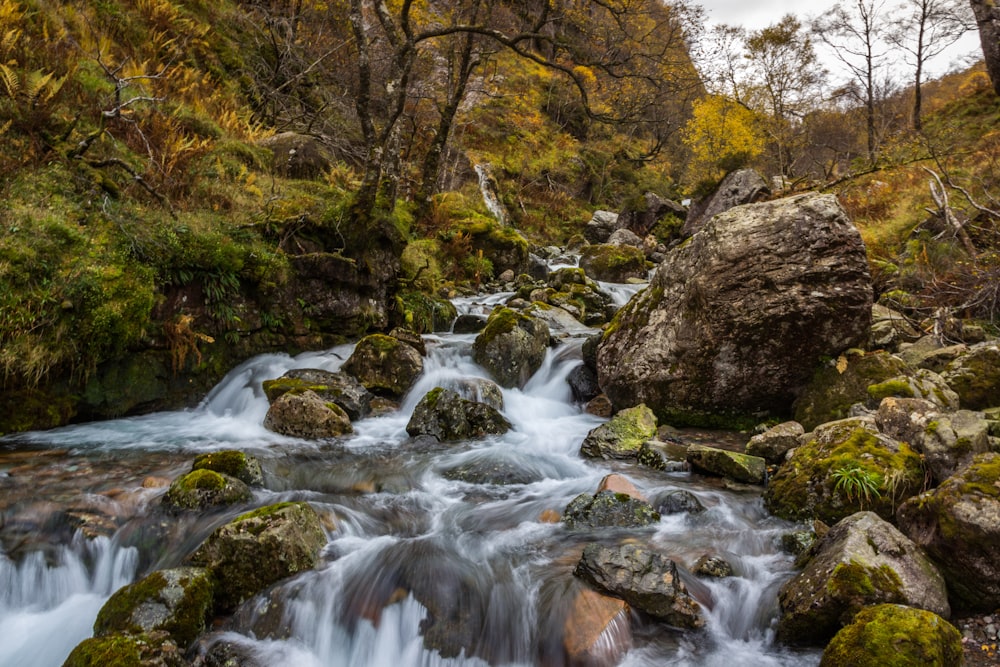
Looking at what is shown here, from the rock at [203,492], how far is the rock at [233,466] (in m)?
0.24

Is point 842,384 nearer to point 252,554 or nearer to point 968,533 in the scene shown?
point 968,533

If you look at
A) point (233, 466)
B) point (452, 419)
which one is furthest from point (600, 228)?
point (233, 466)

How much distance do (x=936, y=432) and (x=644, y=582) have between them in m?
2.77

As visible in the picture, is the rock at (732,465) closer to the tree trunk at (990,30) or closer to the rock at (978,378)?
the rock at (978,378)

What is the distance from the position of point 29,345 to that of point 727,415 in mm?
7942

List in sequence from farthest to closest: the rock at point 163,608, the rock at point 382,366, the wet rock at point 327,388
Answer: the rock at point 382,366
the wet rock at point 327,388
the rock at point 163,608

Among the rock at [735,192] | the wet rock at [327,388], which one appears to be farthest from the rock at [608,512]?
the rock at [735,192]

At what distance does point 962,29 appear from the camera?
17.5 metres

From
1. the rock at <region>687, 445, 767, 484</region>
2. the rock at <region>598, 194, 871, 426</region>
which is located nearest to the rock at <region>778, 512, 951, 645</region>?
the rock at <region>687, 445, 767, 484</region>

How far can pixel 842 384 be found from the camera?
6.01 meters

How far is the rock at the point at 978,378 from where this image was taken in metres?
5.42

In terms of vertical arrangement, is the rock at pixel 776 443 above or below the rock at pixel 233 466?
below

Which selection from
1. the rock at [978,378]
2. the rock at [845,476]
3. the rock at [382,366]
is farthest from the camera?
the rock at [382,366]

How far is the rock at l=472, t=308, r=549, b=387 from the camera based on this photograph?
8562mm
